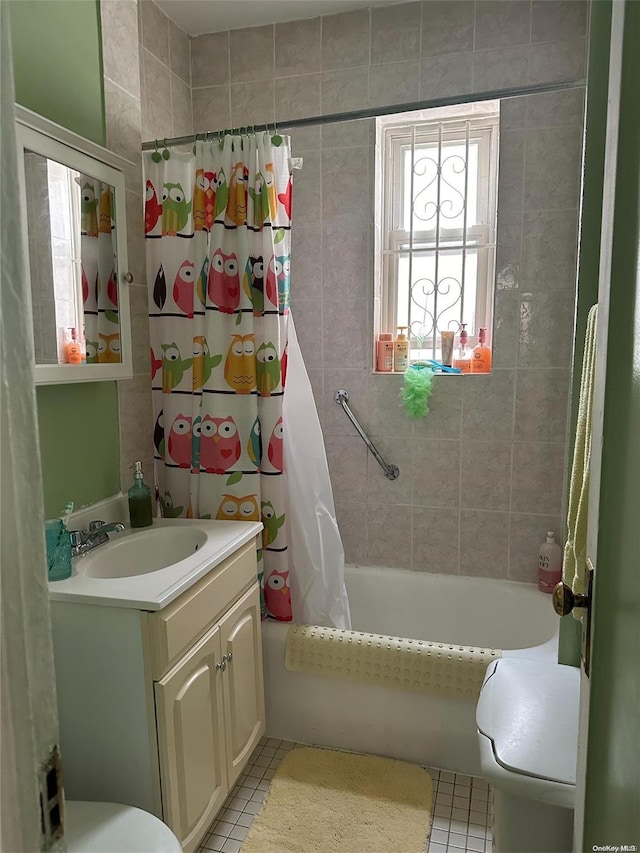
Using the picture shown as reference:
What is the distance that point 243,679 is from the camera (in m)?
1.84

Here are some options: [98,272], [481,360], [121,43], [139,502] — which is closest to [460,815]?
[139,502]

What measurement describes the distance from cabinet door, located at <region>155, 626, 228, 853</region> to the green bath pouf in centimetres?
135

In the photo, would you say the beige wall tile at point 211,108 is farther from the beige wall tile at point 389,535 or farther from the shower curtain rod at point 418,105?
the beige wall tile at point 389,535

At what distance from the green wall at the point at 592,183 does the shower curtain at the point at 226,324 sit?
927 millimetres

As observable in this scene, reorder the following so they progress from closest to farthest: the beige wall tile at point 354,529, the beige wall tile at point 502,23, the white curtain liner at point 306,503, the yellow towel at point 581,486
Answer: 1. the yellow towel at point 581,486
2. the white curtain liner at point 306,503
3. the beige wall tile at point 502,23
4. the beige wall tile at point 354,529

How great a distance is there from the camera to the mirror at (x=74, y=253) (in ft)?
4.94

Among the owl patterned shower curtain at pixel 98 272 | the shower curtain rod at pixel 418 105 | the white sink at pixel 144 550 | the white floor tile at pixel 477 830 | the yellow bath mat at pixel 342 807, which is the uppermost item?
the shower curtain rod at pixel 418 105

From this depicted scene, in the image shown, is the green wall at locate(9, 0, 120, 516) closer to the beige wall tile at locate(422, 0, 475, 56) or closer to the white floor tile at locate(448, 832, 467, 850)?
the beige wall tile at locate(422, 0, 475, 56)

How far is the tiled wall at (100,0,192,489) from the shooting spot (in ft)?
6.26

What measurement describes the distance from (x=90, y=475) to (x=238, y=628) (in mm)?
666

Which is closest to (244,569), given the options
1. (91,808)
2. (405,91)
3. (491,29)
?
(91,808)

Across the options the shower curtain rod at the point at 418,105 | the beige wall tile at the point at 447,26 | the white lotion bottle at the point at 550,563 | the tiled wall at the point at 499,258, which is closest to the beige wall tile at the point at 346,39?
the tiled wall at the point at 499,258

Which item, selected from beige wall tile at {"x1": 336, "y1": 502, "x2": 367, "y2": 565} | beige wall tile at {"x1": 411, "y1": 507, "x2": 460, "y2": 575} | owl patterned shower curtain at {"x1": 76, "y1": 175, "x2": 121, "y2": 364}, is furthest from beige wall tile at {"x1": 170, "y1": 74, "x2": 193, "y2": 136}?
beige wall tile at {"x1": 411, "y1": 507, "x2": 460, "y2": 575}

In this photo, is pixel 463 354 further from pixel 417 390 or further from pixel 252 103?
pixel 252 103
